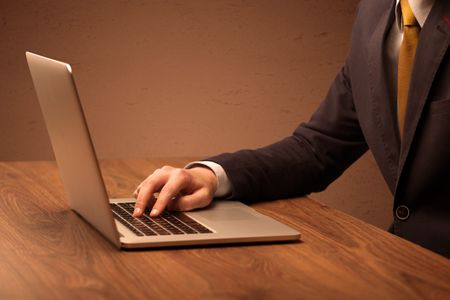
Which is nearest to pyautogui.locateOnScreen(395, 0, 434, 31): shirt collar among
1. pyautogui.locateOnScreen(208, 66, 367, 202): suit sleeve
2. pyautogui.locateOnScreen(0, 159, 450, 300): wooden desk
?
pyautogui.locateOnScreen(208, 66, 367, 202): suit sleeve

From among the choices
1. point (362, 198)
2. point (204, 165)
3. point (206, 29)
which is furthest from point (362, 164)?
point (204, 165)

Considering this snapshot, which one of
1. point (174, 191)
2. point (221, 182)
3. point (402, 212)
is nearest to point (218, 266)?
point (174, 191)

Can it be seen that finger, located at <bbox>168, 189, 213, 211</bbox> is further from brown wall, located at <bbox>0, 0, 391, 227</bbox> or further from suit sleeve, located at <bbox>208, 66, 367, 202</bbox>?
brown wall, located at <bbox>0, 0, 391, 227</bbox>

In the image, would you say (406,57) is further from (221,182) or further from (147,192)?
(147,192)

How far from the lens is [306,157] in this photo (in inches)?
65.1

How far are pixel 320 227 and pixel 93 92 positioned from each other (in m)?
1.96

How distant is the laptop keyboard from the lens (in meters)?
1.15

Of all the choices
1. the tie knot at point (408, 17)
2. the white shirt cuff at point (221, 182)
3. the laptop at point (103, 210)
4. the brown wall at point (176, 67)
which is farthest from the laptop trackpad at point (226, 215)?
the brown wall at point (176, 67)

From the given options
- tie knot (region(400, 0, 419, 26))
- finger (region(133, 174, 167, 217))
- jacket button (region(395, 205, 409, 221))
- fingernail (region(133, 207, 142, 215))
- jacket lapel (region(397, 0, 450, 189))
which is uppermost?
tie knot (region(400, 0, 419, 26))

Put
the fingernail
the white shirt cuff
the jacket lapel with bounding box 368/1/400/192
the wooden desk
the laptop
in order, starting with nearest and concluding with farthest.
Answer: the wooden desk
the laptop
the fingernail
the white shirt cuff
the jacket lapel with bounding box 368/1/400/192

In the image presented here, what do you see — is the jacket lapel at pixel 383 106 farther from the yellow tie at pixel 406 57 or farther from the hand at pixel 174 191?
the hand at pixel 174 191

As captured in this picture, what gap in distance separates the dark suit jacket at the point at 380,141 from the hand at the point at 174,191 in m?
0.10

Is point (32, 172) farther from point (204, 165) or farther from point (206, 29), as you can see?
point (206, 29)

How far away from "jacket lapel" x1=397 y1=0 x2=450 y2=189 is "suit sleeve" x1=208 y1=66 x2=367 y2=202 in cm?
21
